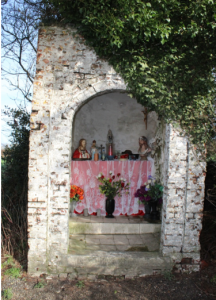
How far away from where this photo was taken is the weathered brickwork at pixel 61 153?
4664mm

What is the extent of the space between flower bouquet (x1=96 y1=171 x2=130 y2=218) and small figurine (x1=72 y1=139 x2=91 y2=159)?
84 cm

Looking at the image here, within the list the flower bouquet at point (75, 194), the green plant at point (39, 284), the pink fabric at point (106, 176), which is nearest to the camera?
the green plant at point (39, 284)

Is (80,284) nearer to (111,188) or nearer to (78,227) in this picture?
(78,227)

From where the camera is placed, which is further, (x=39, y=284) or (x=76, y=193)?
(x=76, y=193)

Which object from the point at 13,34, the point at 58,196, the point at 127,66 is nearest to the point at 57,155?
the point at 58,196

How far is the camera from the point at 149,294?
4324 mm

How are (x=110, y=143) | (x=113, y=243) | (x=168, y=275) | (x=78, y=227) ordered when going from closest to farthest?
(x=168, y=275) → (x=113, y=243) → (x=78, y=227) → (x=110, y=143)

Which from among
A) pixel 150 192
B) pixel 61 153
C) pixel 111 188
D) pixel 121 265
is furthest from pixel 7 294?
pixel 150 192

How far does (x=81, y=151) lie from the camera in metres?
7.19

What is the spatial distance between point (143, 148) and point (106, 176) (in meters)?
1.32

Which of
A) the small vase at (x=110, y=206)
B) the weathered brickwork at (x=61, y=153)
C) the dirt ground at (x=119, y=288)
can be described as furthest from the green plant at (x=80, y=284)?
the small vase at (x=110, y=206)

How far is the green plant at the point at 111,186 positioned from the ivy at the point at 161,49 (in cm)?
250

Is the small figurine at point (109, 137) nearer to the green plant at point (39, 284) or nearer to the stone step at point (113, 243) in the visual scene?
the stone step at point (113, 243)

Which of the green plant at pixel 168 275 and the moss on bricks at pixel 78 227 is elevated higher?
the moss on bricks at pixel 78 227
